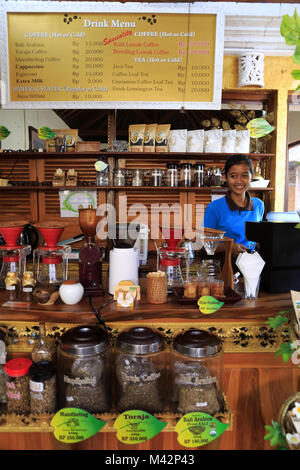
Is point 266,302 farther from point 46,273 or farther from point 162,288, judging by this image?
point 46,273

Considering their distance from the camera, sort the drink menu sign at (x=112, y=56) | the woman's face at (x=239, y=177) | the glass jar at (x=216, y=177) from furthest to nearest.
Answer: the glass jar at (x=216, y=177) → the woman's face at (x=239, y=177) → the drink menu sign at (x=112, y=56)

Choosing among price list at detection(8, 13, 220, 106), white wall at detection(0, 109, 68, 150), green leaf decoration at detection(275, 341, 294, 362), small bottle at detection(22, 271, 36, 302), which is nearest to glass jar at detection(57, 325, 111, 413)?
small bottle at detection(22, 271, 36, 302)

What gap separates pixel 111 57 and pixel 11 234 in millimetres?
1552

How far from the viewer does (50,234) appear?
1523 mm

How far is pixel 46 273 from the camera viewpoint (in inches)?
64.7

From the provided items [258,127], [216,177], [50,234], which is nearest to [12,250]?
[50,234]

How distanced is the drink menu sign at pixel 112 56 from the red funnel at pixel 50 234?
127cm

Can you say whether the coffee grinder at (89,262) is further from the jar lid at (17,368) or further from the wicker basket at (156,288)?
the jar lid at (17,368)

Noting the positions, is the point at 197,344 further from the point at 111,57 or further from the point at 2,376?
the point at 111,57

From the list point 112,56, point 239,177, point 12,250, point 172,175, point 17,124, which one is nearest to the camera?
point 12,250

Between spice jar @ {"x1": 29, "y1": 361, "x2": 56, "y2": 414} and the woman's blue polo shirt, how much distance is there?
1788 millimetres

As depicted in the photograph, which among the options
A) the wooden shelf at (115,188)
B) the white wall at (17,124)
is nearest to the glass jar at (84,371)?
the wooden shelf at (115,188)

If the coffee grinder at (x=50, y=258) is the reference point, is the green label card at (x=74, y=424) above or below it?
below

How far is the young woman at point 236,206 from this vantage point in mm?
2619
